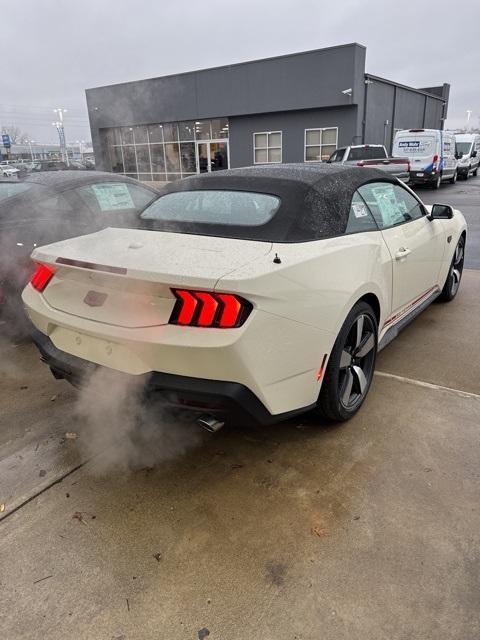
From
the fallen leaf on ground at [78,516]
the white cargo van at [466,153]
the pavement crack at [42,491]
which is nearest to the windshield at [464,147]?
the white cargo van at [466,153]

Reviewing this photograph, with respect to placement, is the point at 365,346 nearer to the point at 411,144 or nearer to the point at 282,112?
the point at 411,144

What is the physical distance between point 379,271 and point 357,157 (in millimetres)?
13204

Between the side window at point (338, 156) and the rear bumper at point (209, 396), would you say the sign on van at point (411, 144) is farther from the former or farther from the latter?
the rear bumper at point (209, 396)

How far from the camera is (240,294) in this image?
1722mm

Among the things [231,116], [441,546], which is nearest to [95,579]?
[441,546]

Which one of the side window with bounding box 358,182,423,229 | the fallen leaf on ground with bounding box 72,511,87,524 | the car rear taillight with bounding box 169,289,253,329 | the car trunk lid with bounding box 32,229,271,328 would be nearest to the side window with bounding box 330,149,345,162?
the side window with bounding box 358,182,423,229

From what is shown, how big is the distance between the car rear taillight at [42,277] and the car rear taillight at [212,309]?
34.7 inches

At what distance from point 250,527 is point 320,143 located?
19.5 m

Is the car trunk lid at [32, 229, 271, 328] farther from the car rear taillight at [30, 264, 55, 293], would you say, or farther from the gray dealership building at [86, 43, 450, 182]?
the gray dealership building at [86, 43, 450, 182]

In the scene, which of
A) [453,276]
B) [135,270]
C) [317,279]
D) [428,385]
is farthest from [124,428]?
[453,276]

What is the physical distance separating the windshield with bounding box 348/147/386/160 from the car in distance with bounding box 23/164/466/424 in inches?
499

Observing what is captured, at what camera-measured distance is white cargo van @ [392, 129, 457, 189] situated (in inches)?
644

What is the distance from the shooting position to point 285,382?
6.52 ft

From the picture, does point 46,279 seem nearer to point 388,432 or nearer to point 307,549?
point 307,549
